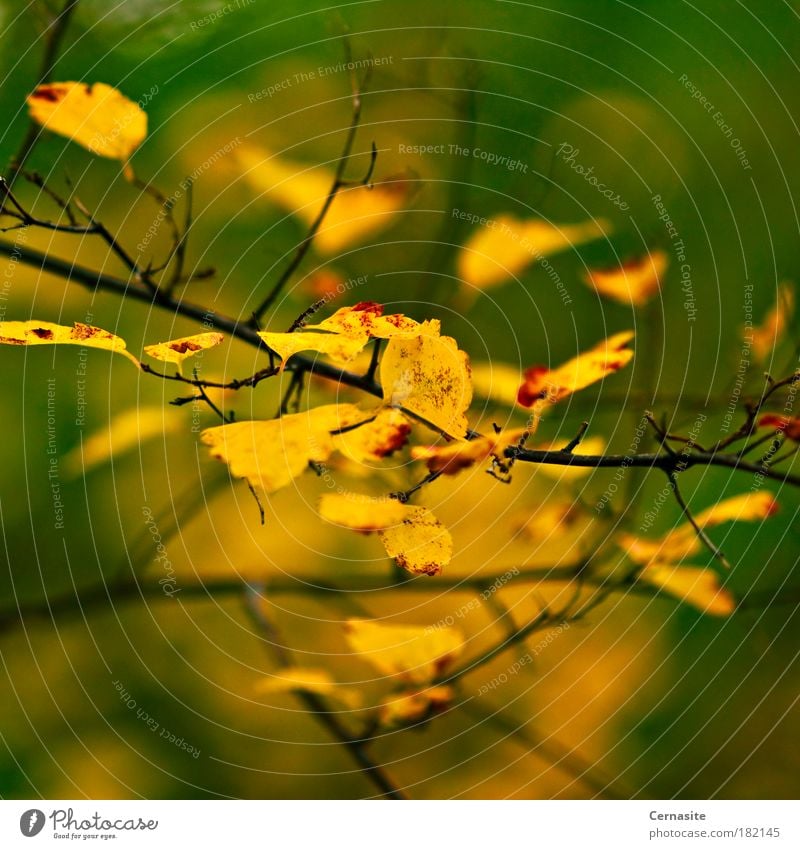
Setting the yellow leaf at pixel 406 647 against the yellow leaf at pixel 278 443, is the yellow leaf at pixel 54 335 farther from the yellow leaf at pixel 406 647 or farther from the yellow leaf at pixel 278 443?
the yellow leaf at pixel 406 647

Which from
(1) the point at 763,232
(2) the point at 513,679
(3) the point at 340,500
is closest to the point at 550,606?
(2) the point at 513,679

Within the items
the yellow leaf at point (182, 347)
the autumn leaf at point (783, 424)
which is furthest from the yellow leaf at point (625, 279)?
the yellow leaf at point (182, 347)

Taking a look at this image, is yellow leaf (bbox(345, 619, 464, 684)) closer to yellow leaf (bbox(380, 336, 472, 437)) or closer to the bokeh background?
the bokeh background

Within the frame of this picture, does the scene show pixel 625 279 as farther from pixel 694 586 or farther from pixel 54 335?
pixel 54 335

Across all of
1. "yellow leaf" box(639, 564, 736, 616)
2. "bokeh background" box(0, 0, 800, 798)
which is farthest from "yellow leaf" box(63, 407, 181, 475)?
"yellow leaf" box(639, 564, 736, 616)

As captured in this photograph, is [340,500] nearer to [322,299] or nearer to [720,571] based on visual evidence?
[322,299]

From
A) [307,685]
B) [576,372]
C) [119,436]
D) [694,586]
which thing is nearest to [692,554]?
[694,586]
